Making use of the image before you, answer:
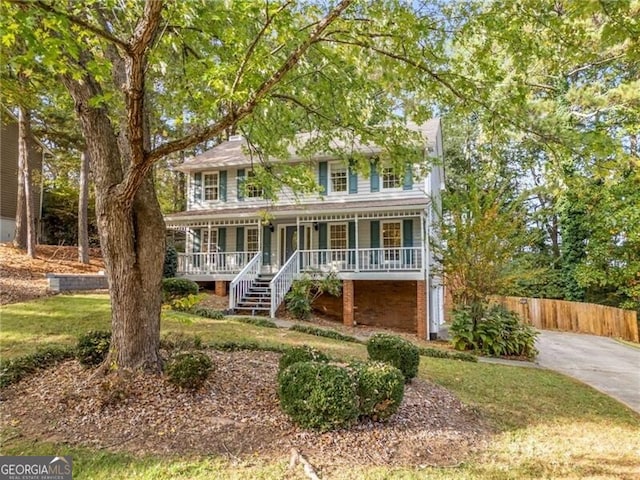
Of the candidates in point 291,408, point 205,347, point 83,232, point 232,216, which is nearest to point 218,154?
point 232,216

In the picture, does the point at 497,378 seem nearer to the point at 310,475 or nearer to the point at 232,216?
the point at 310,475

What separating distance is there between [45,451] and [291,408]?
2.34 m

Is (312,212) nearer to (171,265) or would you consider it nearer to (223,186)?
(223,186)

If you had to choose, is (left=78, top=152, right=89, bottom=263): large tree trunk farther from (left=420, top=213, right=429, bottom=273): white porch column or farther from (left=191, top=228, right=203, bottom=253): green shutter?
(left=420, top=213, right=429, bottom=273): white porch column

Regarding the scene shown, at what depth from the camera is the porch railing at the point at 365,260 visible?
14.0 m

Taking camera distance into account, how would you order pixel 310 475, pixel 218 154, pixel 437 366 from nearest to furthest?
pixel 310 475
pixel 437 366
pixel 218 154

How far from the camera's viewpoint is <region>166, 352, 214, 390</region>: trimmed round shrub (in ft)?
16.7

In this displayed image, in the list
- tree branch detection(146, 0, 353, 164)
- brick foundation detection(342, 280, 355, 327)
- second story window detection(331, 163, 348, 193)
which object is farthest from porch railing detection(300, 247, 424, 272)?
tree branch detection(146, 0, 353, 164)

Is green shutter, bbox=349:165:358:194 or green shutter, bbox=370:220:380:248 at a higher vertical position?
green shutter, bbox=349:165:358:194

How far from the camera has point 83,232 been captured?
16297mm

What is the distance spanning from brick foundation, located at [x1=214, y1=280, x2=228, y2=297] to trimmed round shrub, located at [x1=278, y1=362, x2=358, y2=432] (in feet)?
38.0

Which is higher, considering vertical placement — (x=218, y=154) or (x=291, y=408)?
(x=218, y=154)

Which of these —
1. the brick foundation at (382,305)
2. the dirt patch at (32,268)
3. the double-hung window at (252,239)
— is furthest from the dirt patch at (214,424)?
the double-hung window at (252,239)

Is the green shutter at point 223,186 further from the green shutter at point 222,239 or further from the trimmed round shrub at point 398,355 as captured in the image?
the trimmed round shrub at point 398,355
